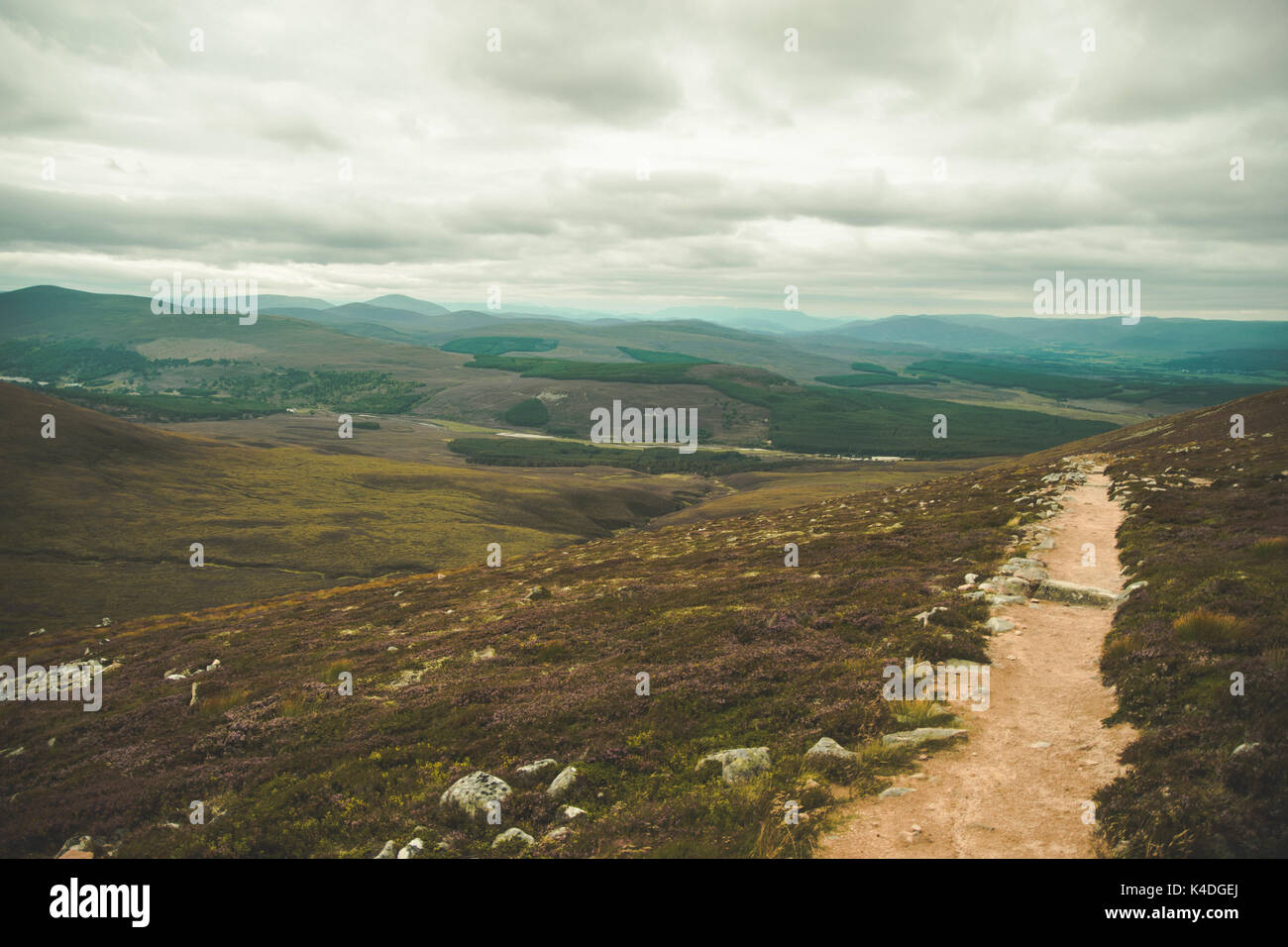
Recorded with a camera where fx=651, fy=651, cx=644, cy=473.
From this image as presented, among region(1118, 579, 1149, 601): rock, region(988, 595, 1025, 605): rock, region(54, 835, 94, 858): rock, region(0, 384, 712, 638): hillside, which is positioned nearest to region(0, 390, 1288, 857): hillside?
region(54, 835, 94, 858): rock

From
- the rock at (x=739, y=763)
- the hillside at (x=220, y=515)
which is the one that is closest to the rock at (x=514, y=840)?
the rock at (x=739, y=763)

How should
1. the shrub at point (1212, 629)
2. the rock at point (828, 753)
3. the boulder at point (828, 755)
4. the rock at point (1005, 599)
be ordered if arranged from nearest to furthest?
1. the boulder at point (828, 755)
2. the rock at point (828, 753)
3. the shrub at point (1212, 629)
4. the rock at point (1005, 599)

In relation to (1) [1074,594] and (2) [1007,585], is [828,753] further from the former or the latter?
(1) [1074,594]

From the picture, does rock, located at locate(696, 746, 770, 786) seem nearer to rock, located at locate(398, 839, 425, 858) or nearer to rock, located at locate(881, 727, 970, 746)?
rock, located at locate(881, 727, 970, 746)

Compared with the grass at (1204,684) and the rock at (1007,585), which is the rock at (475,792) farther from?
the rock at (1007,585)

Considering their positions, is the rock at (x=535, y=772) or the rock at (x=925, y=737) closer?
the rock at (x=925, y=737)

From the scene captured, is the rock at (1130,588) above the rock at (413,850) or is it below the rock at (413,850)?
above
